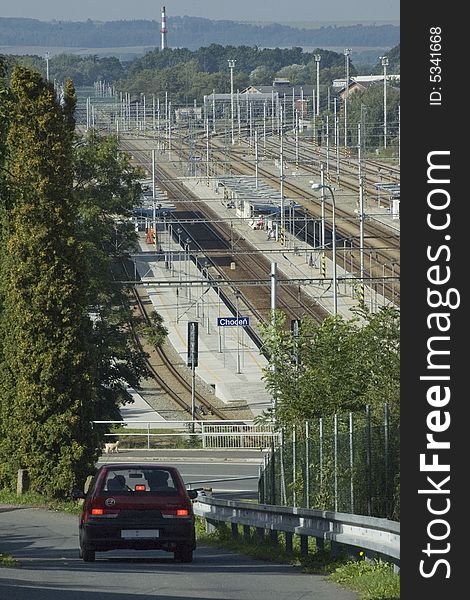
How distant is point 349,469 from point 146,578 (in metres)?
4.11

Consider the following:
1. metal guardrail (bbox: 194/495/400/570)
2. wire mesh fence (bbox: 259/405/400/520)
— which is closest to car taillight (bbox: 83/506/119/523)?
metal guardrail (bbox: 194/495/400/570)

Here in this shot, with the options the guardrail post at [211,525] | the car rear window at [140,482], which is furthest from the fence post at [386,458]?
the guardrail post at [211,525]

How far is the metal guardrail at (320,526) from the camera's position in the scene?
15.0 m

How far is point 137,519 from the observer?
62.1ft

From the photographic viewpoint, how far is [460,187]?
945 centimetres

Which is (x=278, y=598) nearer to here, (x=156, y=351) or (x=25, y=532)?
(x=25, y=532)

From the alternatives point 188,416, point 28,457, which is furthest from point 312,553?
point 188,416

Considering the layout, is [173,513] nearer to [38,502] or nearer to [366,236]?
[38,502]

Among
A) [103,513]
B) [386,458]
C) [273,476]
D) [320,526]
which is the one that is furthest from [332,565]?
[273,476]

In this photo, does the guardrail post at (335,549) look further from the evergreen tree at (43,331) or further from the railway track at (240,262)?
the railway track at (240,262)

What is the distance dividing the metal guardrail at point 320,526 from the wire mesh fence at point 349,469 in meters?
0.72

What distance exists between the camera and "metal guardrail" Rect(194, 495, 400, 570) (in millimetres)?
14961

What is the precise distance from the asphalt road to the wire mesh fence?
133 centimetres

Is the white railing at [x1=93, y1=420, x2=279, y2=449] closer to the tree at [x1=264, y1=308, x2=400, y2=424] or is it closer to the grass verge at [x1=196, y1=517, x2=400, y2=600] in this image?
the tree at [x1=264, y1=308, x2=400, y2=424]
